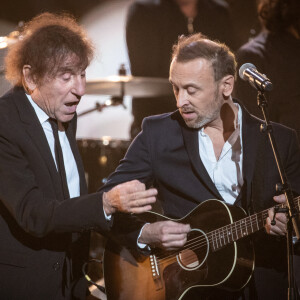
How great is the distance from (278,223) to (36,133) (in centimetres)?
146

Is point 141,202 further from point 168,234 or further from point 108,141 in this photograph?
point 108,141

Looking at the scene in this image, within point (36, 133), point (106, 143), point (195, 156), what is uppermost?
point (36, 133)

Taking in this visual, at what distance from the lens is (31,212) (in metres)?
2.27

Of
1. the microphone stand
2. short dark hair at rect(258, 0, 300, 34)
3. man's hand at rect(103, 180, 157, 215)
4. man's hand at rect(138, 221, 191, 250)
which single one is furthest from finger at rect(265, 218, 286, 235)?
short dark hair at rect(258, 0, 300, 34)

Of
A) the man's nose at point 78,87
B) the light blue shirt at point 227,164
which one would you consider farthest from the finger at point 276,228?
the man's nose at point 78,87

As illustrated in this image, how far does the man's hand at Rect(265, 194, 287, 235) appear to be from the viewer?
260 cm

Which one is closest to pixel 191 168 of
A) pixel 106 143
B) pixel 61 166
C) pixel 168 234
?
pixel 168 234

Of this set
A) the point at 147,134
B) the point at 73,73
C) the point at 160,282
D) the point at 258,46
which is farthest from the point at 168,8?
the point at 160,282

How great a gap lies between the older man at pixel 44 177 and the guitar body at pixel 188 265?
0.28 meters

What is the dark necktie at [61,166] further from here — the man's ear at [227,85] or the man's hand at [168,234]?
the man's ear at [227,85]

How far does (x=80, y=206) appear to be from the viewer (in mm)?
2283

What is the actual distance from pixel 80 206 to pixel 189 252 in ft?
3.00

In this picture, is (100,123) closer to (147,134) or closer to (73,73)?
(147,134)

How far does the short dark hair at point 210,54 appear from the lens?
3.02m
